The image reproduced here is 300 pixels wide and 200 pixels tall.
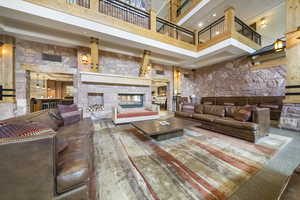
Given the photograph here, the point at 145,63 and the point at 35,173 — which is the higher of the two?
the point at 145,63

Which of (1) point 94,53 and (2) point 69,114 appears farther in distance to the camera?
(1) point 94,53

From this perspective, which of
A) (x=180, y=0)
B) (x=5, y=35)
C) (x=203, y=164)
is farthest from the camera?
(x=180, y=0)

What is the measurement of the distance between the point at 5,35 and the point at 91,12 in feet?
10.9

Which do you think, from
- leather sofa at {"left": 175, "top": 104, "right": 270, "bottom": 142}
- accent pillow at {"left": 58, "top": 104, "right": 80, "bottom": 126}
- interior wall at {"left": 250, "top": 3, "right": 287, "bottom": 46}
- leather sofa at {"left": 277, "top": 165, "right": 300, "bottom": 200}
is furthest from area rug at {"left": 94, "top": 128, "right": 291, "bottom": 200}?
interior wall at {"left": 250, "top": 3, "right": 287, "bottom": 46}

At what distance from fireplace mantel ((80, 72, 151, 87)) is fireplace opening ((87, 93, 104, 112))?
763 millimetres

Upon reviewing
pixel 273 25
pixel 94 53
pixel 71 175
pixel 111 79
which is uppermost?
pixel 273 25

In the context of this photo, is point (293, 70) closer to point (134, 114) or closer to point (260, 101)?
point (260, 101)

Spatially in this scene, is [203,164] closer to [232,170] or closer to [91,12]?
[232,170]

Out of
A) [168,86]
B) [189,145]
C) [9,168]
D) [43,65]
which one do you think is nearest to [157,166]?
[189,145]

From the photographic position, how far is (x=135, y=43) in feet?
13.6

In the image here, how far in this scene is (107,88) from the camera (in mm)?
5180

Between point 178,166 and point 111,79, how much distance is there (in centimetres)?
448

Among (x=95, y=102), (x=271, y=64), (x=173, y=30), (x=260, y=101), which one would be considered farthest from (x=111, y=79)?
(x=271, y=64)

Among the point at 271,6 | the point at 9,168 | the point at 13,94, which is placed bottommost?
the point at 9,168
